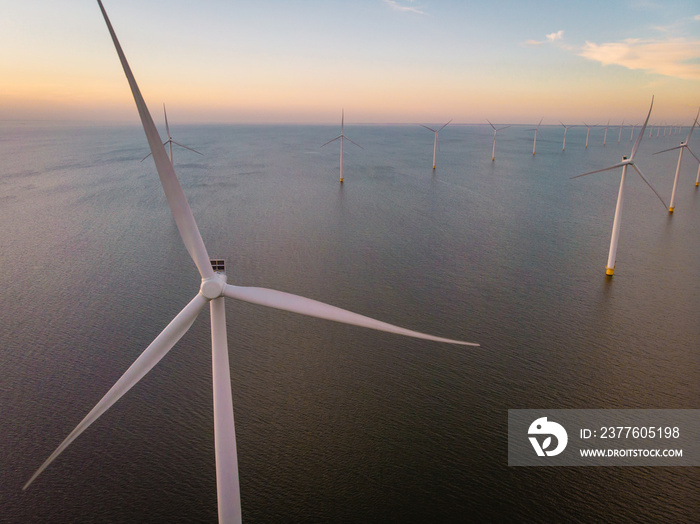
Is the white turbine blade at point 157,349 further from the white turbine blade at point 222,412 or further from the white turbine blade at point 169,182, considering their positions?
the white turbine blade at point 169,182

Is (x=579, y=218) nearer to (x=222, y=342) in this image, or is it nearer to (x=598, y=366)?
(x=598, y=366)

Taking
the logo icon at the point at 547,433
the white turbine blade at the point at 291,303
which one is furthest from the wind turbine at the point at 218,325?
the logo icon at the point at 547,433

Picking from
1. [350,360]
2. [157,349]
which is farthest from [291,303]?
[350,360]

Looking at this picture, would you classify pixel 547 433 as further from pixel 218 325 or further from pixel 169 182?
pixel 169 182

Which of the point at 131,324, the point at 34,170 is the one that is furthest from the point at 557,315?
the point at 34,170

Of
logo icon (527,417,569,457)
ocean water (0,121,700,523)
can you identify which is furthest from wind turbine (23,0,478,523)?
logo icon (527,417,569,457)

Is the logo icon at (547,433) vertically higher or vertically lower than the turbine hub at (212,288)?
lower
